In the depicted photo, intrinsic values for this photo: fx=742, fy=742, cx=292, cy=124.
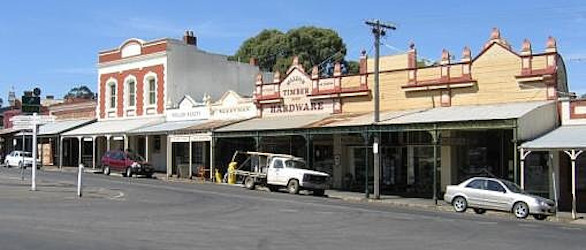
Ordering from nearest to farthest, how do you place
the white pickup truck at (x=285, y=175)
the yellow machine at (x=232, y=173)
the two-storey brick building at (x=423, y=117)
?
the two-storey brick building at (x=423, y=117) < the white pickup truck at (x=285, y=175) < the yellow machine at (x=232, y=173)

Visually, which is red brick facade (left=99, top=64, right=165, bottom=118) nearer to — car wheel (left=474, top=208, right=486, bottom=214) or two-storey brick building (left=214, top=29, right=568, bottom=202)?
two-storey brick building (left=214, top=29, right=568, bottom=202)

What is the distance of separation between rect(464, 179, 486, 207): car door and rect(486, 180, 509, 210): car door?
0.69 ft

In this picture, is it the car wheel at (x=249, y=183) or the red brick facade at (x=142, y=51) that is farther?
the red brick facade at (x=142, y=51)

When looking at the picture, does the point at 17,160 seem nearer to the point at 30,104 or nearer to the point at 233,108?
the point at 233,108

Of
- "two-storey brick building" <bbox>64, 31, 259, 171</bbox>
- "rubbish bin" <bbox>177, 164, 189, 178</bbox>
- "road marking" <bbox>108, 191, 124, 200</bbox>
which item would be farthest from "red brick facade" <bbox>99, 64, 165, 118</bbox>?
"road marking" <bbox>108, 191, 124, 200</bbox>

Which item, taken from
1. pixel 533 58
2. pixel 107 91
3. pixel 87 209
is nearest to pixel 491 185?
pixel 533 58

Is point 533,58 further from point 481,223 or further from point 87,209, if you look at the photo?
point 87,209

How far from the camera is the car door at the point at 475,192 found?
26.0 meters

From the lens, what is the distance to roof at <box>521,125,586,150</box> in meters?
25.7

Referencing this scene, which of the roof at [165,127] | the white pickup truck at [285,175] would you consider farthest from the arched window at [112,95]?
the white pickup truck at [285,175]

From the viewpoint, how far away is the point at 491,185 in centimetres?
2594

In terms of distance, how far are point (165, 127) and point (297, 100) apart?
961cm

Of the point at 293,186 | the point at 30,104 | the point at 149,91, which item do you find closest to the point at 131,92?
the point at 149,91

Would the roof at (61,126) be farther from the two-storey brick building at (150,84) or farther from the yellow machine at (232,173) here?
the yellow machine at (232,173)
